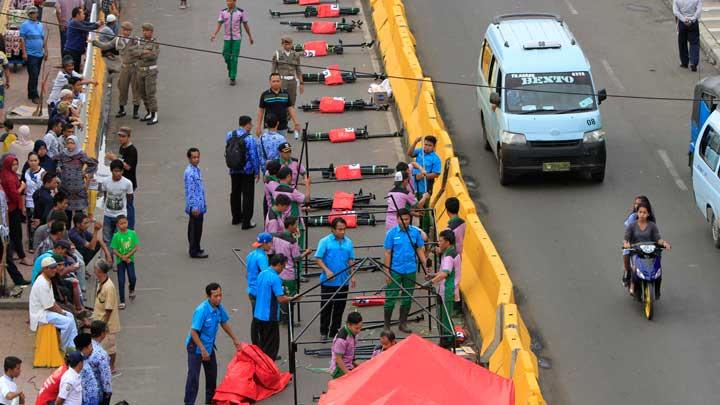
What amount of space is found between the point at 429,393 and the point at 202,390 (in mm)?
4497

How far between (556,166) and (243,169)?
5.54m

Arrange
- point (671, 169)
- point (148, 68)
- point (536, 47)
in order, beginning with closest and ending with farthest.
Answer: point (536, 47) → point (671, 169) → point (148, 68)

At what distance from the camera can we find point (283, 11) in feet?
114

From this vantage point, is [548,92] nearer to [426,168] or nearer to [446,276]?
[426,168]

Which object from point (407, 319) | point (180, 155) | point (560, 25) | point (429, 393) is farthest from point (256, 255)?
point (560, 25)

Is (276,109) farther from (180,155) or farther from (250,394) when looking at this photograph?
(250,394)

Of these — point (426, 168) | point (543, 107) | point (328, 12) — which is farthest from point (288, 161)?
point (328, 12)

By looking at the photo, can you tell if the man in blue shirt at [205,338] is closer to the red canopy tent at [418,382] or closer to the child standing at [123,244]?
the red canopy tent at [418,382]

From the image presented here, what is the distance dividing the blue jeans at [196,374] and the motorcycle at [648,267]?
6.37 metres

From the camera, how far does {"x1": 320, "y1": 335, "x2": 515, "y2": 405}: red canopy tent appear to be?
16.0 meters

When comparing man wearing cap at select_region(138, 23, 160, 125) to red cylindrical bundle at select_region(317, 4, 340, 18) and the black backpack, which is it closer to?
the black backpack

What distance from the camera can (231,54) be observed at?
1192 inches

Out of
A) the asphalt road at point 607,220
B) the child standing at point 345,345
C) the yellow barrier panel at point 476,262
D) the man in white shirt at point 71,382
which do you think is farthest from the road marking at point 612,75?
the man in white shirt at point 71,382

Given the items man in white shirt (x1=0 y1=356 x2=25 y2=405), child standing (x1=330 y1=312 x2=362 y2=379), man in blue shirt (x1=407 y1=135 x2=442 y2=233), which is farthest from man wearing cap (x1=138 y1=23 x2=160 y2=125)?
man in white shirt (x1=0 y1=356 x2=25 y2=405)
